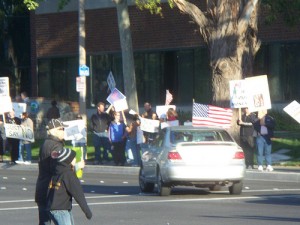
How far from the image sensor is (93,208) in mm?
17891

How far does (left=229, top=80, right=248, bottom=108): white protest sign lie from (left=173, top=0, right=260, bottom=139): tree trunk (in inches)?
64.2

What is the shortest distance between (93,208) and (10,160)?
15.1 meters

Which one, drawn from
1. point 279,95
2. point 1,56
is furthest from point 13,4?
point 279,95

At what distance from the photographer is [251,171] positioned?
2597cm

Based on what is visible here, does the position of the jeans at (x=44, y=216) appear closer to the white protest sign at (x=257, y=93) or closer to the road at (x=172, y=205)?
the road at (x=172, y=205)

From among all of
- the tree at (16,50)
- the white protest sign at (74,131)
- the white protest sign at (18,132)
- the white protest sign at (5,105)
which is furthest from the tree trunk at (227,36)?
the tree at (16,50)

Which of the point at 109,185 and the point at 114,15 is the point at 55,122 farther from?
the point at 114,15

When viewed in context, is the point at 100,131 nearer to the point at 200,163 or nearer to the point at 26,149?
the point at 26,149

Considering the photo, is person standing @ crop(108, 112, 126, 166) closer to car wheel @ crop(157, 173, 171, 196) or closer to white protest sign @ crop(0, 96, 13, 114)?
white protest sign @ crop(0, 96, 13, 114)

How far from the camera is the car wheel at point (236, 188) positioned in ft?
66.0

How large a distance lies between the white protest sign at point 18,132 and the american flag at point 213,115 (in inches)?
227

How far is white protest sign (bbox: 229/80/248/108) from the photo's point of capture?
2678 centimetres

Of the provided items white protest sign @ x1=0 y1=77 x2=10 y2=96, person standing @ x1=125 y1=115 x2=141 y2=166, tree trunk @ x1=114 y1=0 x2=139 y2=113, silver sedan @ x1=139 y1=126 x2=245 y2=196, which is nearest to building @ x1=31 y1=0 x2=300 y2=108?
tree trunk @ x1=114 y1=0 x2=139 y2=113

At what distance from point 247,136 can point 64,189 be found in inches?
680
